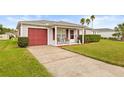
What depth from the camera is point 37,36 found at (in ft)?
56.1

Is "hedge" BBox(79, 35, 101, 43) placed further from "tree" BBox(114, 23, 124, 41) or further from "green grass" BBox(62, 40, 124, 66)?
"tree" BBox(114, 23, 124, 41)

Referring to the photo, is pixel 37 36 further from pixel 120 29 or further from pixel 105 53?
pixel 120 29

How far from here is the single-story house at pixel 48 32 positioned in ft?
53.6

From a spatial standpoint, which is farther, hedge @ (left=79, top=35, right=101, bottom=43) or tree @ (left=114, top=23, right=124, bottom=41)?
tree @ (left=114, top=23, right=124, bottom=41)

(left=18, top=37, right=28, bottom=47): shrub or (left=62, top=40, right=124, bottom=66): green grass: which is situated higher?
(left=18, top=37, right=28, bottom=47): shrub

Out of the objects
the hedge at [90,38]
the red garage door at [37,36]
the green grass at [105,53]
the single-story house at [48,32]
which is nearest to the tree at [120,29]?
the hedge at [90,38]

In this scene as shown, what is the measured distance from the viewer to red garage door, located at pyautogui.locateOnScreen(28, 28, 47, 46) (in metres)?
16.6

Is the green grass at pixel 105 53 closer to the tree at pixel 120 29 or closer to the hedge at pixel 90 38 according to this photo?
the hedge at pixel 90 38

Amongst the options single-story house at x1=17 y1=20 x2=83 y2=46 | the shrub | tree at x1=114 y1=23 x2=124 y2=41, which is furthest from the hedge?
tree at x1=114 y1=23 x2=124 y2=41
